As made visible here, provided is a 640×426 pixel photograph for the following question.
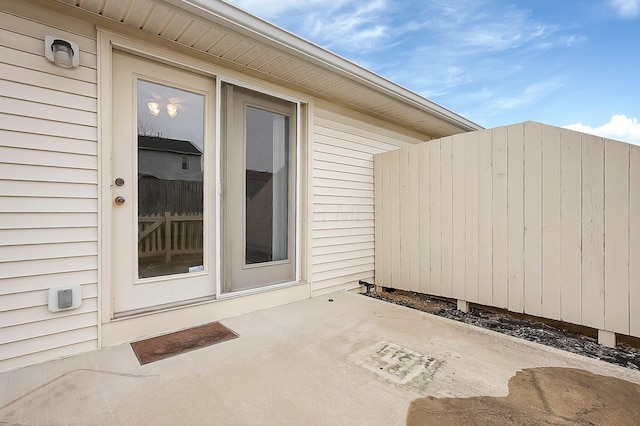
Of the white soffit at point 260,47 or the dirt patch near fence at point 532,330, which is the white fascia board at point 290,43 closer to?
the white soffit at point 260,47

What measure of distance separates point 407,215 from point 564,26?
573 cm

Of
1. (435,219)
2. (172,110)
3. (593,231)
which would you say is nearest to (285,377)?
(172,110)

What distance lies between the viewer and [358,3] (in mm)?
5043

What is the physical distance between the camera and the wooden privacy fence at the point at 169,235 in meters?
2.30

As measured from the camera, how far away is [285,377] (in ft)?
5.55

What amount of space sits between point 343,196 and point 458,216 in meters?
1.39

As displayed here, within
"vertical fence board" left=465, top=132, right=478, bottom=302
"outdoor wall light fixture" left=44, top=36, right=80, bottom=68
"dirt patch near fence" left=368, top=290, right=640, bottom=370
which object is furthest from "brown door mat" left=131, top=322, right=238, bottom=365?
"vertical fence board" left=465, top=132, right=478, bottom=302

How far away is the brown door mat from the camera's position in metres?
1.94

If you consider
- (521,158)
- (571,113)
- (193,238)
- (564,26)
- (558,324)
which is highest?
(564,26)

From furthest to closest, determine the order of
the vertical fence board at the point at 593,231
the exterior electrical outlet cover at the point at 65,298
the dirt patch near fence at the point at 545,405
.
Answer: the vertical fence board at the point at 593,231
the exterior electrical outlet cover at the point at 65,298
the dirt patch near fence at the point at 545,405

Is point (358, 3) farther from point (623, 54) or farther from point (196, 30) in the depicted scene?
point (623, 54)

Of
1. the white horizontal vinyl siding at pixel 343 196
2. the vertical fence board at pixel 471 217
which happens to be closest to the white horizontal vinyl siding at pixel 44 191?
the white horizontal vinyl siding at pixel 343 196

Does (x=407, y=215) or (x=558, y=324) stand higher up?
(x=407, y=215)

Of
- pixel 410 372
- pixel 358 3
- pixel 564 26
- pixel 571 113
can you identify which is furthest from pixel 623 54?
pixel 410 372
